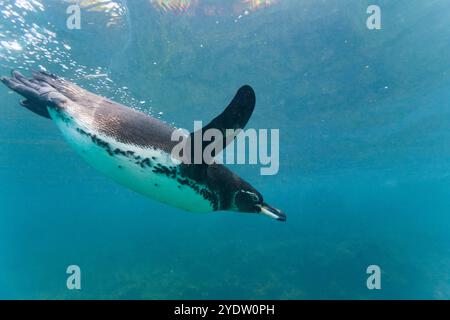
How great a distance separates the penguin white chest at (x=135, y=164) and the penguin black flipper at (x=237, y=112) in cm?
45

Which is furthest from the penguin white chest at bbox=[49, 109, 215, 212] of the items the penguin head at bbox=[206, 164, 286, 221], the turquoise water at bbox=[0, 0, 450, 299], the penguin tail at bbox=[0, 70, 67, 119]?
the turquoise water at bbox=[0, 0, 450, 299]

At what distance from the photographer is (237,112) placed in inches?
114

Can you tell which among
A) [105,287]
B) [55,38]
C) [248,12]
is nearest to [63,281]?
[105,287]

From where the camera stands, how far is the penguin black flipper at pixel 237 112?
2.79 m

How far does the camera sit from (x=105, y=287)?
688 inches

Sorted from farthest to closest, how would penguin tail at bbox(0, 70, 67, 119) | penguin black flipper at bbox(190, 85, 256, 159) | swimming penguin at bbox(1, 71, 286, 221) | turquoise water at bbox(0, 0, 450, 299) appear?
turquoise water at bbox(0, 0, 450, 299) → penguin tail at bbox(0, 70, 67, 119) → swimming penguin at bbox(1, 71, 286, 221) → penguin black flipper at bbox(190, 85, 256, 159)

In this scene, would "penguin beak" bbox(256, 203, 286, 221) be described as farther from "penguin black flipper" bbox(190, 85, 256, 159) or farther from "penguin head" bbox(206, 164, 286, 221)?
"penguin black flipper" bbox(190, 85, 256, 159)

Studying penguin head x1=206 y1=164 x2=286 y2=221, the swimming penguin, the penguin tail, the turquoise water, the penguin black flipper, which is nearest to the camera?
the penguin black flipper

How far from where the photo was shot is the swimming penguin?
3.01 m

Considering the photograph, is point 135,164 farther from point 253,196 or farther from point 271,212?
point 271,212

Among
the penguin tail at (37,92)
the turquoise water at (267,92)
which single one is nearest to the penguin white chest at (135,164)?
the penguin tail at (37,92)

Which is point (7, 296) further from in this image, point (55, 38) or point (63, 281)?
point (55, 38)

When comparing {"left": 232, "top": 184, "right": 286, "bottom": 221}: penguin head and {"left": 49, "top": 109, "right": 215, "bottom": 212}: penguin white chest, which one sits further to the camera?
{"left": 232, "top": 184, "right": 286, "bottom": 221}: penguin head

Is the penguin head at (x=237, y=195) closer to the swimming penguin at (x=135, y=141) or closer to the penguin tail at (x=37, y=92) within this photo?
the swimming penguin at (x=135, y=141)
